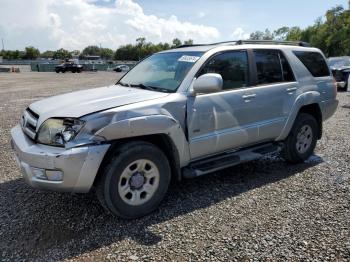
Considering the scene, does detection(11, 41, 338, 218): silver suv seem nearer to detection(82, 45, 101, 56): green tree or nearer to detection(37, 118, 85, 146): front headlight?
detection(37, 118, 85, 146): front headlight

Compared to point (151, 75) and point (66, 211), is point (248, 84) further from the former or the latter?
point (66, 211)

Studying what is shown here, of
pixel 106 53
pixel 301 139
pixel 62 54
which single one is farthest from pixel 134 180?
pixel 106 53

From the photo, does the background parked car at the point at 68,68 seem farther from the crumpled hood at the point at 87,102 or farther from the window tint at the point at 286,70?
the crumpled hood at the point at 87,102

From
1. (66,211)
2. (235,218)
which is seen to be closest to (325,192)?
(235,218)

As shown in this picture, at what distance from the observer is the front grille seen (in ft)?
12.2

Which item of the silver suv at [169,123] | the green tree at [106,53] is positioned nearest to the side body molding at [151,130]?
the silver suv at [169,123]

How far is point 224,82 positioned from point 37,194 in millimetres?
2700

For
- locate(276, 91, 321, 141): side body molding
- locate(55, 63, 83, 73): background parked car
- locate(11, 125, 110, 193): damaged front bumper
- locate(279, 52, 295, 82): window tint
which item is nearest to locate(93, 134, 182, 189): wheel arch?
locate(11, 125, 110, 193): damaged front bumper

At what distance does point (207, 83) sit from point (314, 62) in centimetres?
277

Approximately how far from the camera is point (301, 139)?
18.6 feet

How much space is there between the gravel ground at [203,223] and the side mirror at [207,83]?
1322 mm

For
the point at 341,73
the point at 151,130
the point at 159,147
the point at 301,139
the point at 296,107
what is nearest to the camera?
the point at 151,130

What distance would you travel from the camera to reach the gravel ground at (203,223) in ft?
10.5

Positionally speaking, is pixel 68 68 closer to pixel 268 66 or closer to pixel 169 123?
pixel 268 66
